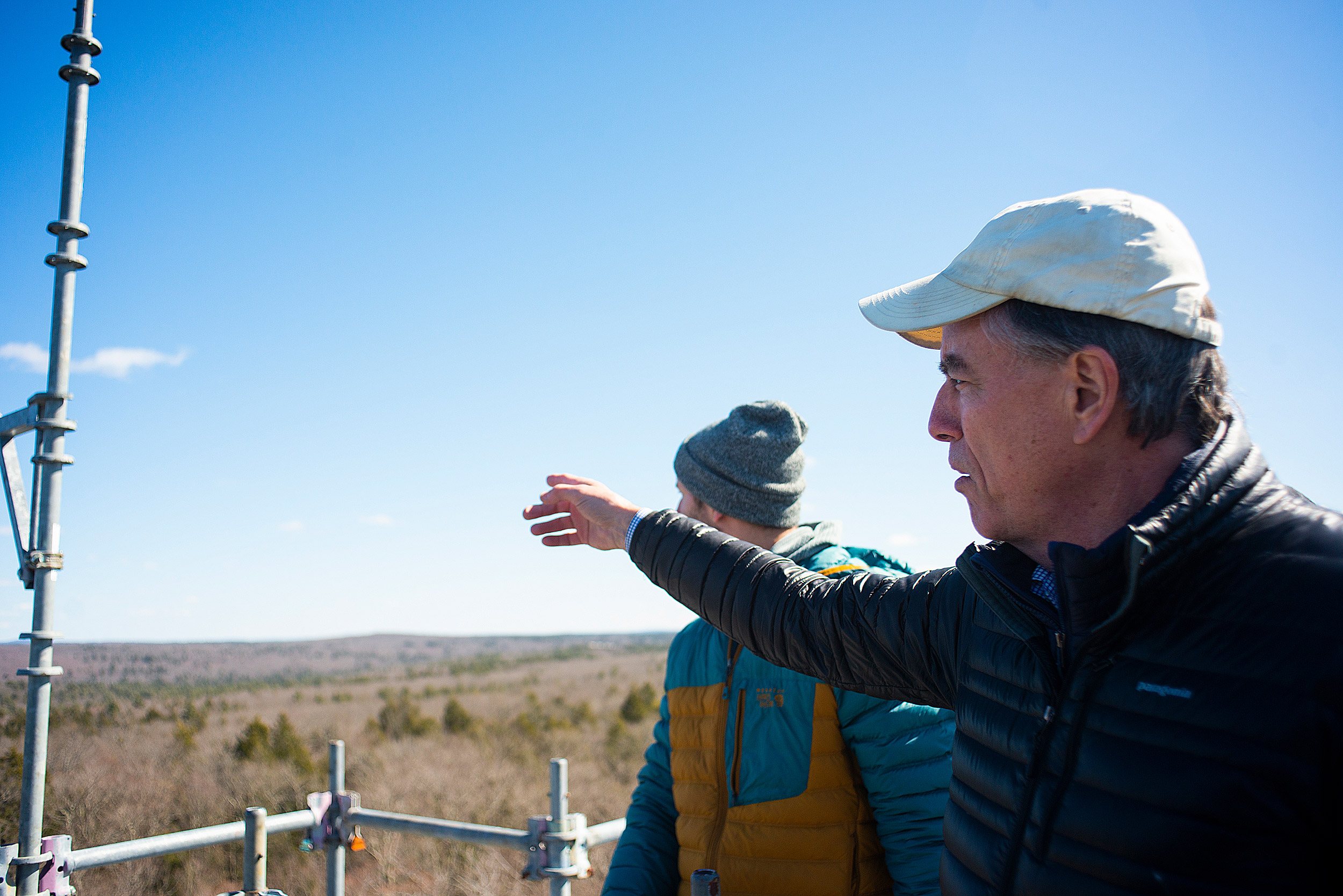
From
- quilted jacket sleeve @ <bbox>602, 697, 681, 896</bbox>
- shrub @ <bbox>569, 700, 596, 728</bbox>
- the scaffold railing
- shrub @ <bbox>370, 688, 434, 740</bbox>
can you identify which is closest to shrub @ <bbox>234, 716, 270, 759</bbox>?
shrub @ <bbox>370, 688, 434, 740</bbox>

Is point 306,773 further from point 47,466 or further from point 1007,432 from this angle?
point 1007,432

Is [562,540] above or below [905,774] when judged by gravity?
above

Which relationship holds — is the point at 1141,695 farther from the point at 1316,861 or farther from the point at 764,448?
the point at 764,448

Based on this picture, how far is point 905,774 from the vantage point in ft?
6.40

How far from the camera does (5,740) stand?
26.8 feet

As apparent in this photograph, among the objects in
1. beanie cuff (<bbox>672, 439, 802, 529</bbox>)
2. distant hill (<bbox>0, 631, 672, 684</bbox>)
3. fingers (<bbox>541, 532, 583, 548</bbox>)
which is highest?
beanie cuff (<bbox>672, 439, 802, 529</bbox>)

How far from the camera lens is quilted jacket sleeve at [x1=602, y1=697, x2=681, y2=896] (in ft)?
7.47

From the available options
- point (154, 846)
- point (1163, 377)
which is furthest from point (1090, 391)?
point (154, 846)

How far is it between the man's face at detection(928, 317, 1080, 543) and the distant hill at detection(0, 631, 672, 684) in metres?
3.99

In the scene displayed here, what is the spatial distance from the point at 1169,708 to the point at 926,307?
0.68 metres

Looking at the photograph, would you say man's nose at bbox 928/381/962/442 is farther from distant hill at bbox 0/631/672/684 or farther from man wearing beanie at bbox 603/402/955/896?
distant hill at bbox 0/631/672/684

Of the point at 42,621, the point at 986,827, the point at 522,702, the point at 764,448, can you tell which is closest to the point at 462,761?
the point at 522,702

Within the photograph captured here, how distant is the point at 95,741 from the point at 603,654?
215 ft

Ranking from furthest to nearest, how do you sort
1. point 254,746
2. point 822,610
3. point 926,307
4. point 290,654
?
1. point 290,654
2. point 254,746
3. point 822,610
4. point 926,307
